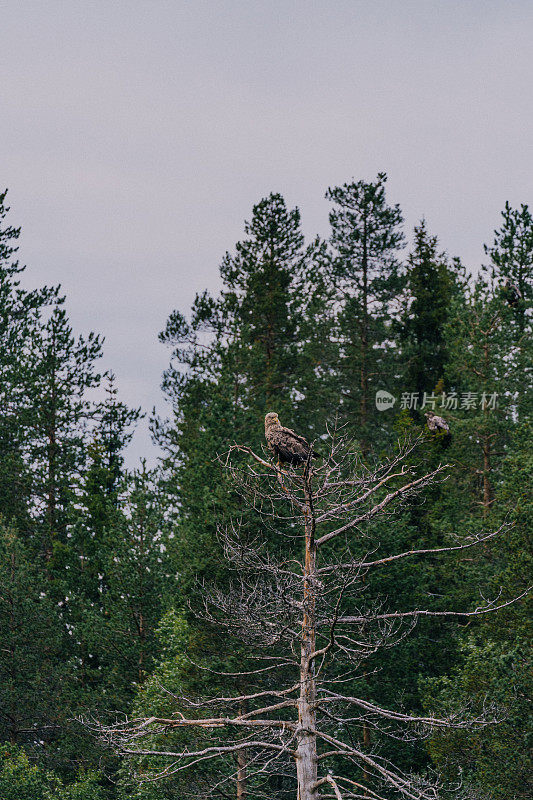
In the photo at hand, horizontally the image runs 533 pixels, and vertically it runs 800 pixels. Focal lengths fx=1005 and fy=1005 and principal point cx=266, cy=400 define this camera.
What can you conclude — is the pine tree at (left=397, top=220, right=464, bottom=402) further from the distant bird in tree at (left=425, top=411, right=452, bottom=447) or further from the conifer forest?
the distant bird in tree at (left=425, top=411, right=452, bottom=447)

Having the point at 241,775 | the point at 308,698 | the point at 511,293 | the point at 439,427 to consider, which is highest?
the point at 511,293

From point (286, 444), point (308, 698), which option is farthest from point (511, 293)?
point (308, 698)

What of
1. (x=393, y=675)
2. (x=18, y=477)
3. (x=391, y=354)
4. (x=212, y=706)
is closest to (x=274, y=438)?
(x=212, y=706)

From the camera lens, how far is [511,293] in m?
29.7

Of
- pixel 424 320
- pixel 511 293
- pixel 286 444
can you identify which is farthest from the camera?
pixel 424 320

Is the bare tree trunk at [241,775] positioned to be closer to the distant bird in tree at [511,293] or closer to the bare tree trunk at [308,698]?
the bare tree trunk at [308,698]

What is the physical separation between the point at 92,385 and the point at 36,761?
46.2 feet

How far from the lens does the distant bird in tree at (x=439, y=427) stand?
2695cm

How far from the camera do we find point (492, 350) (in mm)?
27734

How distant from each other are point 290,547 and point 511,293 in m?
12.0

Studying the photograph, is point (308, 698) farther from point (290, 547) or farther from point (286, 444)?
point (290, 547)

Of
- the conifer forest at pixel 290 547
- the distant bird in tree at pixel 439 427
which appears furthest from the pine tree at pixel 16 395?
the distant bird in tree at pixel 439 427

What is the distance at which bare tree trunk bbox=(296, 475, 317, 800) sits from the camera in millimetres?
10484

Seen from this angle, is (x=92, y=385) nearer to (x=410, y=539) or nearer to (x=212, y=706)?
(x=410, y=539)
